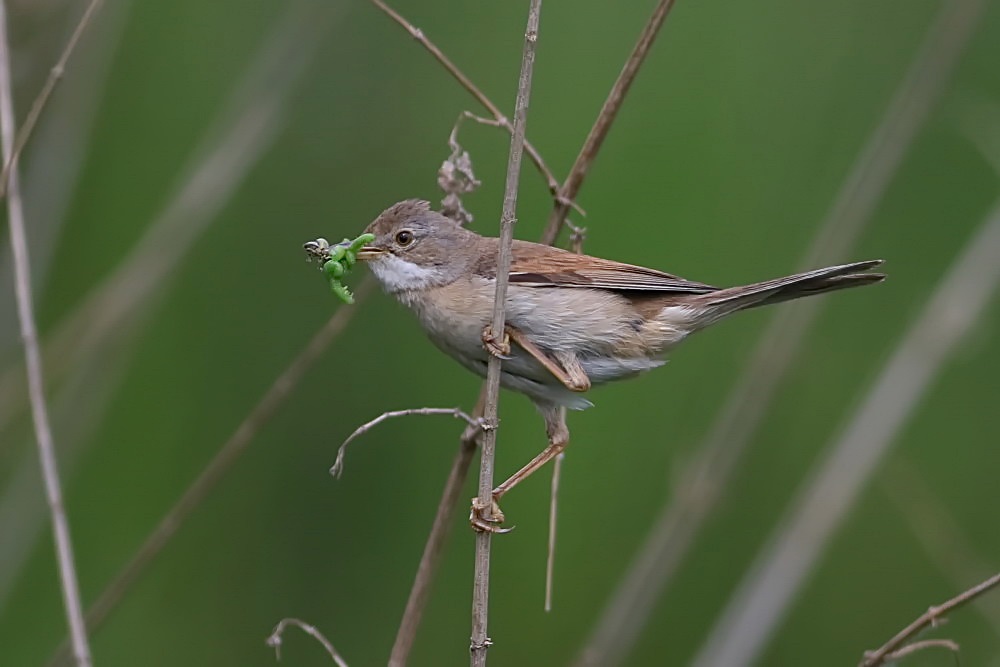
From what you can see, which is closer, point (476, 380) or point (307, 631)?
point (307, 631)

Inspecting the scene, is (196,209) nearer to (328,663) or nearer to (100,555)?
(100,555)

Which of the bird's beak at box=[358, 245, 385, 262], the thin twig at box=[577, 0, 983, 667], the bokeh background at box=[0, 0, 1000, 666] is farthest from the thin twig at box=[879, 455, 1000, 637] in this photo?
the bird's beak at box=[358, 245, 385, 262]

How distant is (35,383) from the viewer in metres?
3.22

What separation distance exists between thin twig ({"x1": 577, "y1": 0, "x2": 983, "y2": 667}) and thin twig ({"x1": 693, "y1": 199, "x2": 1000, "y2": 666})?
26 cm

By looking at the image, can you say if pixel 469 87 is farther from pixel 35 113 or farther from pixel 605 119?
pixel 35 113

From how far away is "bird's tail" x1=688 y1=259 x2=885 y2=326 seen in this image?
345cm

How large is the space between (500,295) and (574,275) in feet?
2.87

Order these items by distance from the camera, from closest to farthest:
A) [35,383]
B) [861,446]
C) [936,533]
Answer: [35,383] → [861,446] → [936,533]

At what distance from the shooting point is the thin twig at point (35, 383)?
3.02 metres

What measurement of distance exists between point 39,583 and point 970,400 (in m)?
4.24

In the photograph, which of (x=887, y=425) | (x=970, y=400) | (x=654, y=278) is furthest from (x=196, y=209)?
(x=970, y=400)

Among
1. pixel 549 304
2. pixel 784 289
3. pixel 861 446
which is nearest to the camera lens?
pixel 784 289

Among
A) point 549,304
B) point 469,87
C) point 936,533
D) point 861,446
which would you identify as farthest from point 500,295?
point 936,533

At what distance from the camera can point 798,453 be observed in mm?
5617
